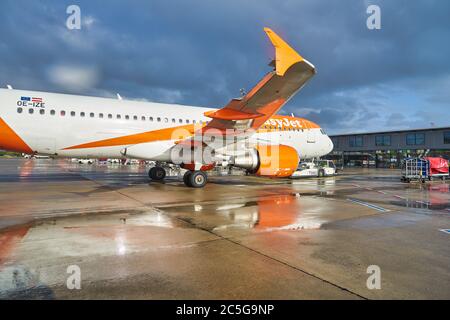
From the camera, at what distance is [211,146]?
46.5 feet

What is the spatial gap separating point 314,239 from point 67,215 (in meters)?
6.00

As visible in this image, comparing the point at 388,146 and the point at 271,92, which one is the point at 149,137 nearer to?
the point at 271,92

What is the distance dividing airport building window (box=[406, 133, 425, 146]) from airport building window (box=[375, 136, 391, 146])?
3266 mm

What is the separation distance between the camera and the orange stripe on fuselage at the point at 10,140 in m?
11.8

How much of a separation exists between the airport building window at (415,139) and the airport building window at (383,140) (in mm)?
3266

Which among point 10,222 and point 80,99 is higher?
point 80,99

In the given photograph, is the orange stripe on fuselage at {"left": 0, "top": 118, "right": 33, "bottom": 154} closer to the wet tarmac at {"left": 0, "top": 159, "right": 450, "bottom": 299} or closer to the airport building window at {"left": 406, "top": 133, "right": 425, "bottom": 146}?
the wet tarmac at {"left": 0, "top": 159, "right": 450, "bottom": 299}

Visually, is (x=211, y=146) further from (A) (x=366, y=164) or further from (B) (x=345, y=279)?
(A) (x=366, y=164)

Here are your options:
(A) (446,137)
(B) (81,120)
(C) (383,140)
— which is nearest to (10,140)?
(B) (81,120)

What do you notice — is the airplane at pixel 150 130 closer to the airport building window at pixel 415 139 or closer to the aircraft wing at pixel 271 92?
the aircraft wing at pixel 271 92

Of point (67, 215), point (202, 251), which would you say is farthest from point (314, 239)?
point (67, 215)

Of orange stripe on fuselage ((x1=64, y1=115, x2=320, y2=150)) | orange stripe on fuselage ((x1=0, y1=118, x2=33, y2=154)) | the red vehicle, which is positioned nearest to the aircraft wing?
orange stripe on fuselage ((x1=64, y1=115, x2=320, y2=150))

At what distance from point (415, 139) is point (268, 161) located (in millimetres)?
44584

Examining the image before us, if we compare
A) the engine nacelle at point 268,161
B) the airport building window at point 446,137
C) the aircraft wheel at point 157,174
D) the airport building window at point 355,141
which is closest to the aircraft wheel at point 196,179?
the engine nacelle at point 268,161
